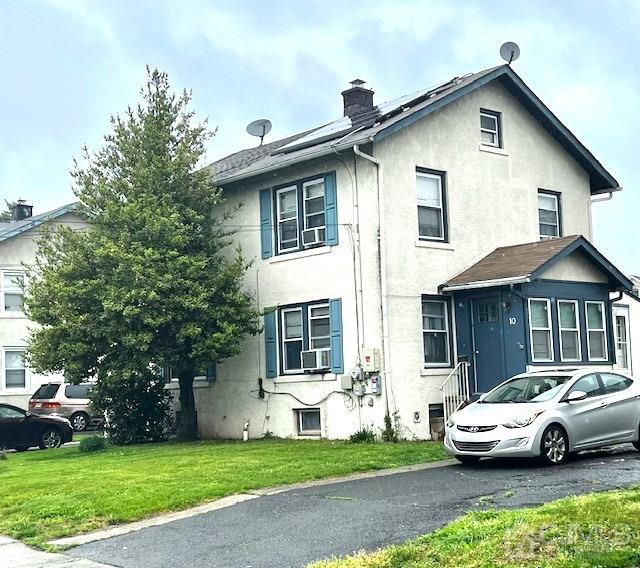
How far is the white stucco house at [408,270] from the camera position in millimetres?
19391

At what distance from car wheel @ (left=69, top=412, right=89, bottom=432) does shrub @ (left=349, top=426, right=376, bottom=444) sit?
14.2m

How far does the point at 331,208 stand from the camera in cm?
2020

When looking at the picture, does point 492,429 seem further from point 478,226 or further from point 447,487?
point 478,226

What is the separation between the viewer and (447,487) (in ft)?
40.0

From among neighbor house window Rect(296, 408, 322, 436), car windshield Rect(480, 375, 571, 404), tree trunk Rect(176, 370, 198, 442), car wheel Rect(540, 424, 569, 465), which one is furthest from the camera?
tree trunk Rect(176, 370, 198, 442)

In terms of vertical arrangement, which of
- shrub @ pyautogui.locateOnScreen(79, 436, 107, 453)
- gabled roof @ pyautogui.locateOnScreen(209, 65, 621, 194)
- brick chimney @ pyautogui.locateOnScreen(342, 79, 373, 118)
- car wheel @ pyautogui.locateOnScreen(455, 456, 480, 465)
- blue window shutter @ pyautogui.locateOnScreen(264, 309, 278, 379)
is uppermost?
brick chimney @ pyautogui.locateOnScreen(342, 79, 373, 118)

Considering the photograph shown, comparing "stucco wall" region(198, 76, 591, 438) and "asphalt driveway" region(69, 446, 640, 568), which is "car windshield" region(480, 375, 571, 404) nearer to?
"asphalt driveway" region(69, 446, 640, 568)

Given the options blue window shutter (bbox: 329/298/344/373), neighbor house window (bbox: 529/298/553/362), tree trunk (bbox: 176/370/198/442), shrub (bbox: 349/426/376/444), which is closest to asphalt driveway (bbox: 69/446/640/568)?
shrub (bbox: 349/426/376/444)

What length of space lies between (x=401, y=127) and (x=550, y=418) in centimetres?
781

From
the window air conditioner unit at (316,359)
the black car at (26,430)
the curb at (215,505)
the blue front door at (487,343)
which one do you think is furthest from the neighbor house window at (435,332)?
the black car at (26,430)

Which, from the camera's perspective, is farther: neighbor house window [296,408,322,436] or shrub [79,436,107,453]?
shrub [79,436,107,453]

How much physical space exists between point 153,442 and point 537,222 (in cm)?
1060

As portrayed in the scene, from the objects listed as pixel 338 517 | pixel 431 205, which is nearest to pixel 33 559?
pixel 338 517

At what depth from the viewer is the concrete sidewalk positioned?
948 cm
